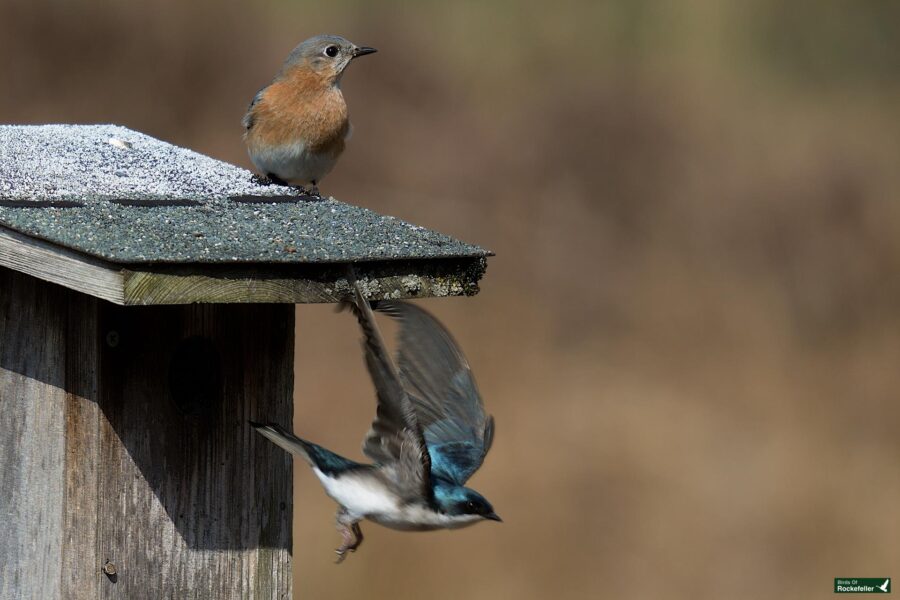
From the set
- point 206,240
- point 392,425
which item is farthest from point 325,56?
point 392,425

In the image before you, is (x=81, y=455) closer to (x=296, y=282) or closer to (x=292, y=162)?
(x=296, y=282)

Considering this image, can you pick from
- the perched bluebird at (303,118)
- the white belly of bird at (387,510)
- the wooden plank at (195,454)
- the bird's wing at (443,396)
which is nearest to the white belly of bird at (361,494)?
the white belly of bird at (387,510)

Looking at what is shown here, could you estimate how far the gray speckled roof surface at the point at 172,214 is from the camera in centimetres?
310

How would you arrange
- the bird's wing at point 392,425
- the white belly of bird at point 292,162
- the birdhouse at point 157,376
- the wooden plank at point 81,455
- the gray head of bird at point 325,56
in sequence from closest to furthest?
1. the bird's wing at point 392,425
2. the birdhouse at point 157,376
3. the wooden plank at point 81,455
4. the white belly of bird at point 292,162
5. the gray head of bird at point 325,56

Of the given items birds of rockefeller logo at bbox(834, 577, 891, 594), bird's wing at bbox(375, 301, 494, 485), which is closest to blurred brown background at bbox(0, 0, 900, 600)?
birds of rockefeller logo at bbox(834, 577, 891, 594)

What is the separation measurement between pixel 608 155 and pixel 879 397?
225cm

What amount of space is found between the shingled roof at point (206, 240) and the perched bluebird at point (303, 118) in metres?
1.64

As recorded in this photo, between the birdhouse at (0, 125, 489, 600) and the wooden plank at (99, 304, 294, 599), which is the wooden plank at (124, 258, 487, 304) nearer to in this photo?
the birdhouse at (0, 125, 489, 600)

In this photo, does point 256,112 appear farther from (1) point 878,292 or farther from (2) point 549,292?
(1) point 878,292

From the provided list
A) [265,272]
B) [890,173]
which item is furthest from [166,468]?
[890,173]

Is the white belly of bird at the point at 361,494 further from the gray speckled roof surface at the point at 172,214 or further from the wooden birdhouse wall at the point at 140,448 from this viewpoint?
the gray speckled roof surface at the point at 172,214

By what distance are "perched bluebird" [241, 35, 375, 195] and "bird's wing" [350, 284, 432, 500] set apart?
2400 mm

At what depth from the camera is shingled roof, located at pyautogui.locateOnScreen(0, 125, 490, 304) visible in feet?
9.87

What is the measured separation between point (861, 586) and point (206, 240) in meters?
5.52
